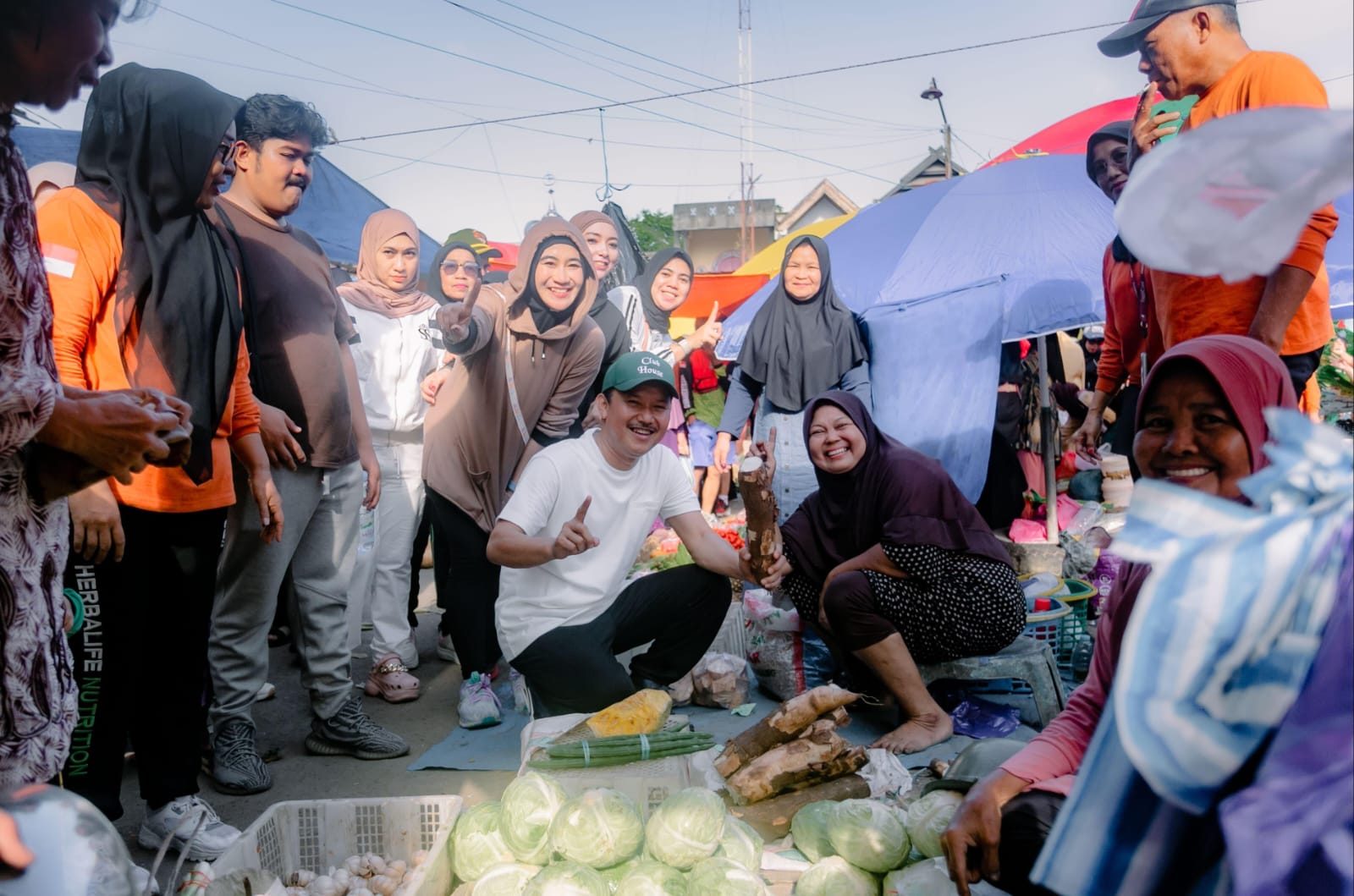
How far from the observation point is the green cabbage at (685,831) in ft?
6.19

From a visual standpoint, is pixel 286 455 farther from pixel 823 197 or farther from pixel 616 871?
pixel 823 197

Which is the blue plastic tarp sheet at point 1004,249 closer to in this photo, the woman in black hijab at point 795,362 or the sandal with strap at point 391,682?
the woman in black hijab at point 795,362

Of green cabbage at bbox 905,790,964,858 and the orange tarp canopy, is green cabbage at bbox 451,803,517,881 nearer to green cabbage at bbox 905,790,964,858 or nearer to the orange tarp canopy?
green cabbage at bbox 905,790,964,858

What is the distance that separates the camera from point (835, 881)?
187 centimetres

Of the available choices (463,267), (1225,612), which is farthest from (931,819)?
(463,267)

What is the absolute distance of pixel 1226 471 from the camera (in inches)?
53.7

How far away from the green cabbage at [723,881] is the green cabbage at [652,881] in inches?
0.9

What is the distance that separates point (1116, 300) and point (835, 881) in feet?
7.27

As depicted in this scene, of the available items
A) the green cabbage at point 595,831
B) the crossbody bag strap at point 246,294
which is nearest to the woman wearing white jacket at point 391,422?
the crossbody bag strap at point 246,294

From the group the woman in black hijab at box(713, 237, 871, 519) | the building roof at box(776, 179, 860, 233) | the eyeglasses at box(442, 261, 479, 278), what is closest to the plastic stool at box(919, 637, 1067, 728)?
the woman in black hijab at box(713, 237, 871, 519)

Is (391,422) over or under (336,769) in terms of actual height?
over

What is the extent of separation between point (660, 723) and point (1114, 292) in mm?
2116

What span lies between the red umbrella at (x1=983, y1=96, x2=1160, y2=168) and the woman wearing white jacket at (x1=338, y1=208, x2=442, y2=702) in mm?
4791

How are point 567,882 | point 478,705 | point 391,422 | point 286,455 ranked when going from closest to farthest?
1. point 567,882
2. point 286,455
3. point 478,705
4. point 391,422
